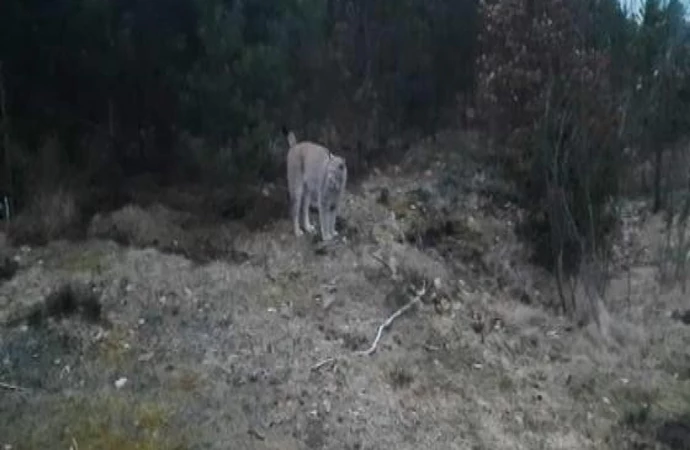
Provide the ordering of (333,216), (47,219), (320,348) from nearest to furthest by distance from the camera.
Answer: (320,348)
(47,219)
(333,216)

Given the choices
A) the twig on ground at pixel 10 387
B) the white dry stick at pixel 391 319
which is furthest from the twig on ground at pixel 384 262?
the twig on ground at pixel 10 387

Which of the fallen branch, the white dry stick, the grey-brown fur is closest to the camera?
the fallen branch

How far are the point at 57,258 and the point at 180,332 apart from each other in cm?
204

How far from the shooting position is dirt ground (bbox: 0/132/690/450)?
Answer: 24.7 ft

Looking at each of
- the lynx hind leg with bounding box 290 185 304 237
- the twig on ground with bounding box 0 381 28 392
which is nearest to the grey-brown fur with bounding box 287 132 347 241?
the lynx hind leg with bounding box 290 185 304 237

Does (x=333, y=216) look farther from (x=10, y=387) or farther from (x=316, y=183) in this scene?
(x=10, y=387)

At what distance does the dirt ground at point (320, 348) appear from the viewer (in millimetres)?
7527

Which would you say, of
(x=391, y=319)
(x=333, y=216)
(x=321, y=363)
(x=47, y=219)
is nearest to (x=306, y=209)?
(x=333, y=216)

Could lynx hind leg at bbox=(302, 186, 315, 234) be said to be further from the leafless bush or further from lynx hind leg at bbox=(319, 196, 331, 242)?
the leafless bush

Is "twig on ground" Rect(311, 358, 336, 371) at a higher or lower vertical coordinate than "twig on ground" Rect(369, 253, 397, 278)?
lower

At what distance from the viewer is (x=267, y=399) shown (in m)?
7.82

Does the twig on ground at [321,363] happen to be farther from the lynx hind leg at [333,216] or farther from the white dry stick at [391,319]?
the lynx hind leg at [333,216]

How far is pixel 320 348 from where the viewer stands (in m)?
8.73

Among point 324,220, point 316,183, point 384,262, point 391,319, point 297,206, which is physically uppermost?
point 316,183
